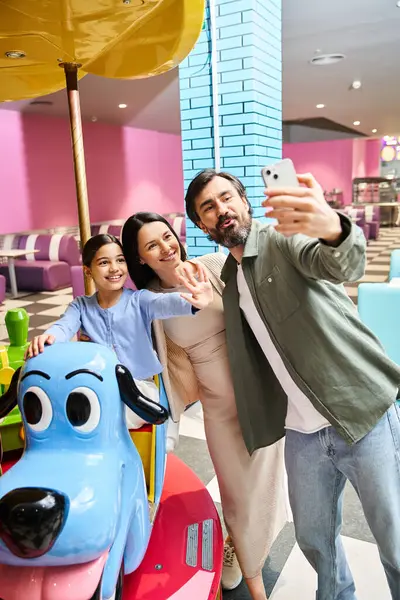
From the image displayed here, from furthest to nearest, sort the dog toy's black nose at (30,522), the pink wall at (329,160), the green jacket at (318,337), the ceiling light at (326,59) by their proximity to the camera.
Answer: the pink wall at (329,160) → the ceiling light at (326,59) → the green jacket at (318,337) → the dog toy's black nose at (30,522)

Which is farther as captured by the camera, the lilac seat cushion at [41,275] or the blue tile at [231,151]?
the lilac seat cushion at [41,275]

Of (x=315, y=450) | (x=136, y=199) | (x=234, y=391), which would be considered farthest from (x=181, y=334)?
(x=136, y=199)

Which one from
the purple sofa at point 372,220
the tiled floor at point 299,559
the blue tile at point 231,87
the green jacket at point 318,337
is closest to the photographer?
the green jacket at point 318,337

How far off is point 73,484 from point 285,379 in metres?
0.62

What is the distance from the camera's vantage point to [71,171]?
9281 millimetres

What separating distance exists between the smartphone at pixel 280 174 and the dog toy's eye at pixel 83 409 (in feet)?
1.83

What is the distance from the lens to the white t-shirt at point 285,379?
4.25 ft

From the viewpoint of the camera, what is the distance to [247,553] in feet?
5.16

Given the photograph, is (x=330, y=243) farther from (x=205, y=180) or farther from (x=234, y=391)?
(x=234, y=391)

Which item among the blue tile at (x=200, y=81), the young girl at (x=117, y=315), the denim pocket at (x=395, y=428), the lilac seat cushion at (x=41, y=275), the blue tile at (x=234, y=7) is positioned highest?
the blue tile at (x=234, y=7)

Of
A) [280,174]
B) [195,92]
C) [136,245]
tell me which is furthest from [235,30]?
[280,174]

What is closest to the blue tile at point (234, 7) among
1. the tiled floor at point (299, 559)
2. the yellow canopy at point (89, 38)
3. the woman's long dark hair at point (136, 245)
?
the yellow canopy at point (89, 38)

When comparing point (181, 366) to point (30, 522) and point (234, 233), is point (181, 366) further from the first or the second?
point (30, 522)

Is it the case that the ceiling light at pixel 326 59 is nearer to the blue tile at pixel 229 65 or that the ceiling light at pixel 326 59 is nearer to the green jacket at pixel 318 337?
the blue tile at pixel 229 65
